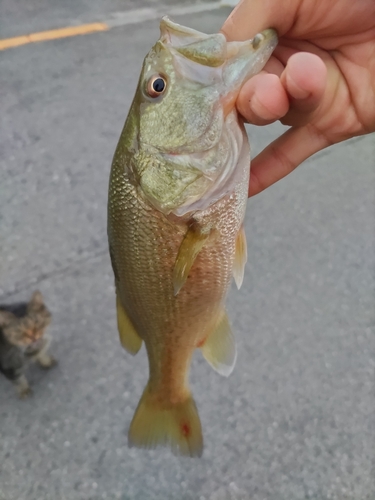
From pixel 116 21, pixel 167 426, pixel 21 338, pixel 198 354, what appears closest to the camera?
pixel 167 426

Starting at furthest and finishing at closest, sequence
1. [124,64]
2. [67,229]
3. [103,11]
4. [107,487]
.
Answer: [103,11] → [124,64] → [67,229] → [107,487]

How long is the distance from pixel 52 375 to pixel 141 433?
2.09 feet

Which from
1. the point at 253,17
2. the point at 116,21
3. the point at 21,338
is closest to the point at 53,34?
the point at 116,21

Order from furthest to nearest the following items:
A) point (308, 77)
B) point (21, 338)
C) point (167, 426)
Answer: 1. point (21, 338)
2. point (167, 426)
3. point (308, 77)

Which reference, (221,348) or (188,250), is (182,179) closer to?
(188,250)

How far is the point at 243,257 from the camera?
0.86 metres

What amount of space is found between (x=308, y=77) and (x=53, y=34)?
10.2 feet

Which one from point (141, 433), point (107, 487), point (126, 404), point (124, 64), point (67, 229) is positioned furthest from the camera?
point (124, 64)

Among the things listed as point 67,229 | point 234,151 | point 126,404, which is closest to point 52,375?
point 126,404

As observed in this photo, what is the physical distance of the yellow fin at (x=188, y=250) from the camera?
0.75m

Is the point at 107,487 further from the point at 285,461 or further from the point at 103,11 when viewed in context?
the point at 103,11

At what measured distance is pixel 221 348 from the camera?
98cm

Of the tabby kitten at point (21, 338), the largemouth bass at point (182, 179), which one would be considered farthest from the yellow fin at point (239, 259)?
the tabby kitten at point (21, 338)

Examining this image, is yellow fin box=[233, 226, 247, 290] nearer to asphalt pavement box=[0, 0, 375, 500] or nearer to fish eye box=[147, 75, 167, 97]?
fish eye box=[147, 75, 167, 97]
